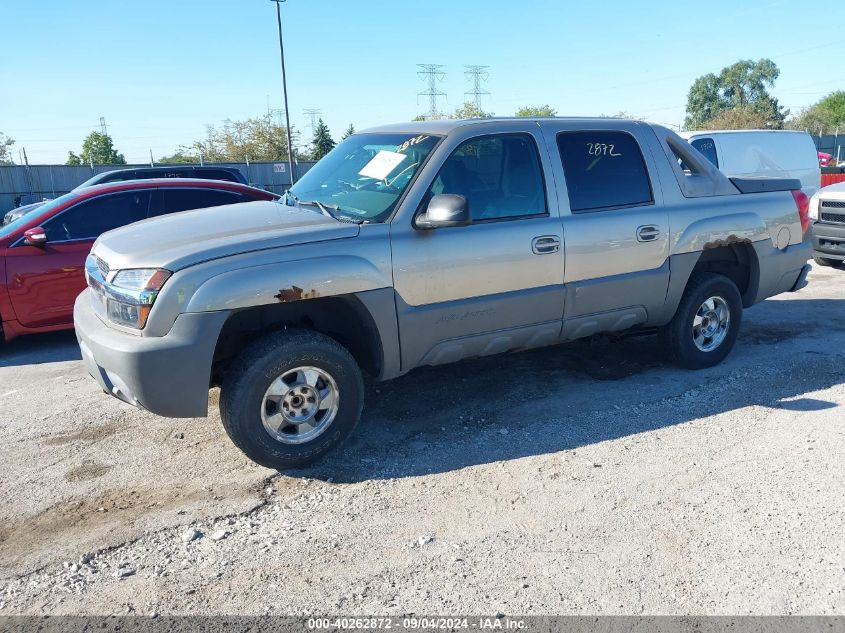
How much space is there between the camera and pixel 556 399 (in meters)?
5.02

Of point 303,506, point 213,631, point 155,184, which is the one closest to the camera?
point 213,631

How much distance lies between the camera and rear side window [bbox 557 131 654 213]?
15.7ft

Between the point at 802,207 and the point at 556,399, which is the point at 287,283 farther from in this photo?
the point at 802,207

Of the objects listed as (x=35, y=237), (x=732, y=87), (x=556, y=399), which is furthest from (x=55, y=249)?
(x=732, y=87)

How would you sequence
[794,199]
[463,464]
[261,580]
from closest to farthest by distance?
[261,580] < [463,464] < [794,199]

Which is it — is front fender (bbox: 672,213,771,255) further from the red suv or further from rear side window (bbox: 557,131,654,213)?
the red suv

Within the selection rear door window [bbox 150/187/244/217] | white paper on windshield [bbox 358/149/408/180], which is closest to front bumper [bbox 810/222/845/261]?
white paper on windshield [bbox 358/149/408/180]

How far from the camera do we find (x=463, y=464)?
4039 mm

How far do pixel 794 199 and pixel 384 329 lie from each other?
410 cm

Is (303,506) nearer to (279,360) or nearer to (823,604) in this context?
(279,360)

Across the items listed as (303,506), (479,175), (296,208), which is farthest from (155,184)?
(303,506)

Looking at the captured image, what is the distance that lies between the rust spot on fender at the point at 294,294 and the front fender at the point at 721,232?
9.53 ft

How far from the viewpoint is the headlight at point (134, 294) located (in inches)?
140

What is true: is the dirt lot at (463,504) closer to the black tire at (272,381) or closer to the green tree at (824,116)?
the black tire at (272,381)
